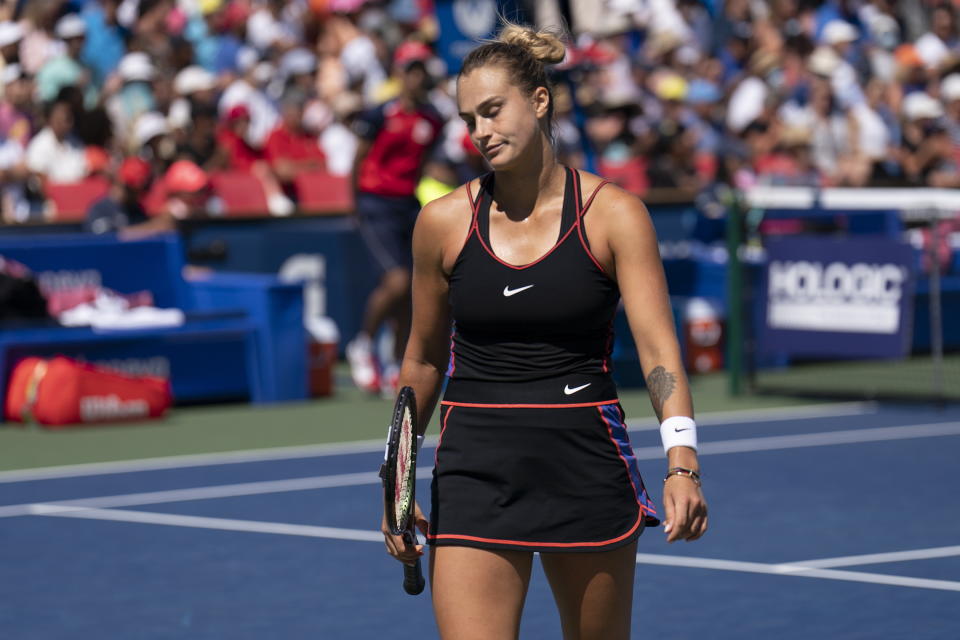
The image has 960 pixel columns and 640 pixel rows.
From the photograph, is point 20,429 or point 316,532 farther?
point 20,429

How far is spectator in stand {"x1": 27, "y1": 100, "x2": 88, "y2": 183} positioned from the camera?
1603 centimetres

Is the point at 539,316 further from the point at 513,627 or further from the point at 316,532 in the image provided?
the point at 316,532

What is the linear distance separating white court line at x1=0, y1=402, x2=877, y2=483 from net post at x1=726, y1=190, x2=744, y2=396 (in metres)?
0.88

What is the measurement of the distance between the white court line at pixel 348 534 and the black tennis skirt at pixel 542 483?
339 centimetres

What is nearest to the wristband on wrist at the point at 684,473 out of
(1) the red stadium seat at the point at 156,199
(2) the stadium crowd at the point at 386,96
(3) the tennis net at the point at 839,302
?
(3) the tennis net at the point at 839,302

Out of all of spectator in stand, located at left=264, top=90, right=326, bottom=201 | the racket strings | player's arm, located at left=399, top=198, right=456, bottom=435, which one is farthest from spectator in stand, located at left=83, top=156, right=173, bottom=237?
the racket strings

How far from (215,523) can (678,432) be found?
5.17 metres

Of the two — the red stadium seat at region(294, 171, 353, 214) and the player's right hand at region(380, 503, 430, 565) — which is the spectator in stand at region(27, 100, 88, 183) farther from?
the player's right hand at region(380, 503, 430, 565)

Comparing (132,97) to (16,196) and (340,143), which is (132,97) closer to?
(340,143)

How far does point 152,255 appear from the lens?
13875 millimetres

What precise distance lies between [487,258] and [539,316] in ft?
0.57

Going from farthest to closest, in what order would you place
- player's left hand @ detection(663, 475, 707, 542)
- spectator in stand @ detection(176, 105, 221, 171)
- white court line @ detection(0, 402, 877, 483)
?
spectator in stand @ detection(176, 105, 221, 171) → white court line @ detection(0, 402, 877, 483) → player's left hand @ detection(663, 475, 707, 542)

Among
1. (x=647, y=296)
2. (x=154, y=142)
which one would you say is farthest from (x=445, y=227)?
(x=154, y=142)

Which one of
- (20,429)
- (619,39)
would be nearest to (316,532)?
(20,429)
